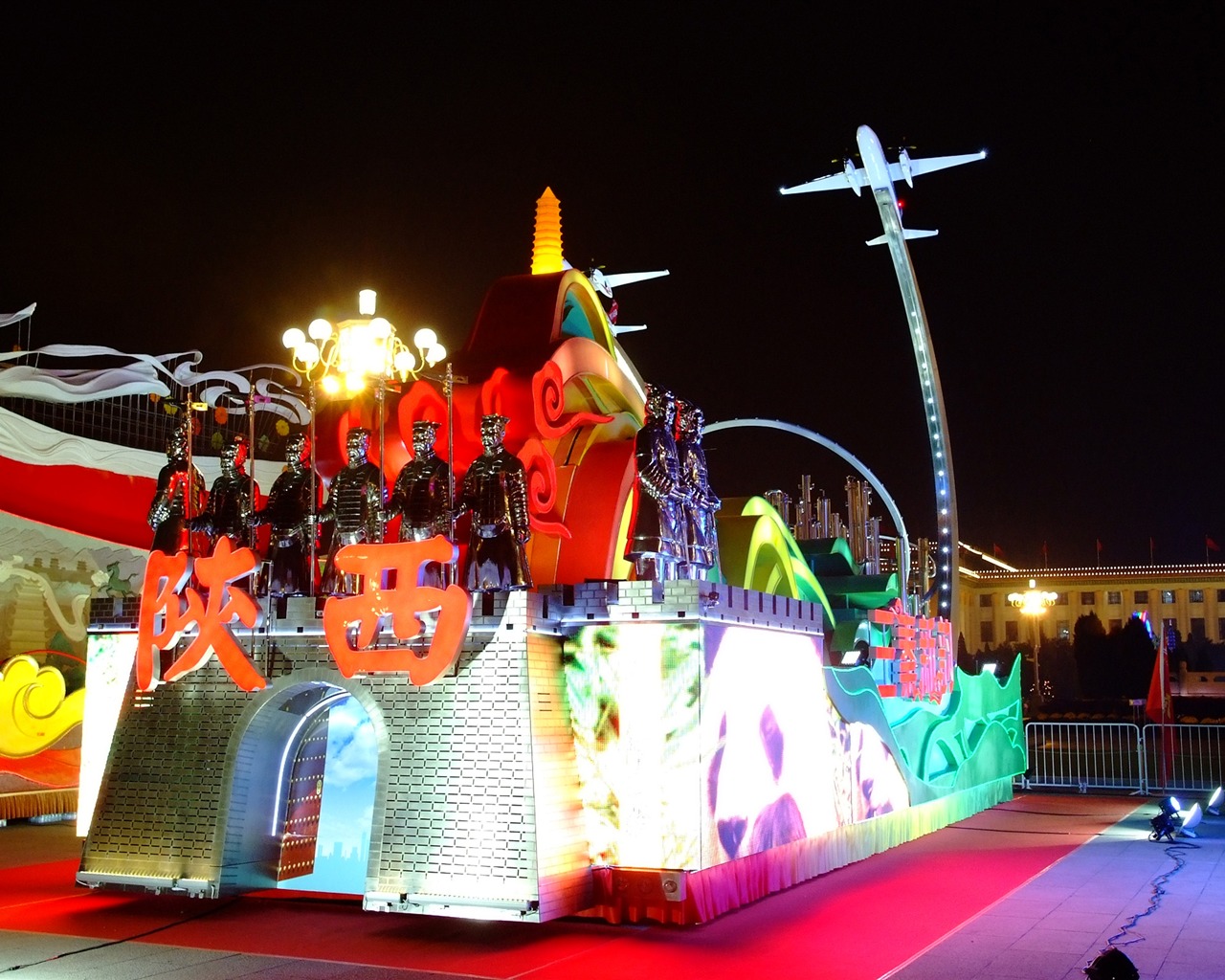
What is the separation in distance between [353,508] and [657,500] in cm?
298

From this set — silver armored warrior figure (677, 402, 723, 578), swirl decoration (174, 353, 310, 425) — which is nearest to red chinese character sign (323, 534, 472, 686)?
silver armored warrior figure (677, 402, 723, 578)

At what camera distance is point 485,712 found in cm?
1039

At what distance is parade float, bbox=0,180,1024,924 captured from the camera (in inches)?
405

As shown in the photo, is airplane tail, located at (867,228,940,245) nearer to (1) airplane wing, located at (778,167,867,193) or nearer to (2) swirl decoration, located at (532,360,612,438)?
(1) airplane wing, located at (778,167,867,193)

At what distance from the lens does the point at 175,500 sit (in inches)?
510

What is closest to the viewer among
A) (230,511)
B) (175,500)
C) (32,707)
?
(230,511)

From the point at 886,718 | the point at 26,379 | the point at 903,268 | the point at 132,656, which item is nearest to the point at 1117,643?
the point at 903,268

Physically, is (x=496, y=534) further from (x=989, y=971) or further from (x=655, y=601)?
(x=989, y=971)

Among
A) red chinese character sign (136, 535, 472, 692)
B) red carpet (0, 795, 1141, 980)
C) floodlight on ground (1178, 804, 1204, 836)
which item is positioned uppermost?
red chinese character sign (136, 535, 472, 692)

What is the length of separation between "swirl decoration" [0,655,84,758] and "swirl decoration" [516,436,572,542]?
31.5ft

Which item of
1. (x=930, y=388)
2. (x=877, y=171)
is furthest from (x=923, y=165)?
(x=930, y=388)

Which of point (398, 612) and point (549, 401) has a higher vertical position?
point (549, 401)

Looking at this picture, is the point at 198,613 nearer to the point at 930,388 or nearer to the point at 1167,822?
the point at 1167,822

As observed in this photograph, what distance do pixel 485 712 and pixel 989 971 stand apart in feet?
14.6
